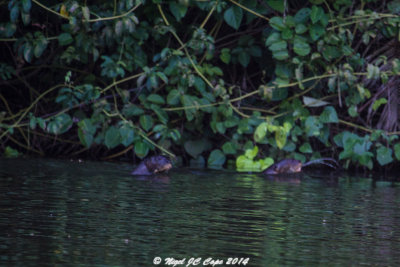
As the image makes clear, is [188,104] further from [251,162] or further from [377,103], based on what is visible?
[377,103]

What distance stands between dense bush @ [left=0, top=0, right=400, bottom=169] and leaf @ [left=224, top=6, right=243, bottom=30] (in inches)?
0.4

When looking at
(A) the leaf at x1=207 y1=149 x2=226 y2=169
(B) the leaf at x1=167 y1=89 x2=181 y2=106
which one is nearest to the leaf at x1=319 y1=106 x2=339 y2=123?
(A) the leaf at x1=207 y1=149 x2=226 y2=169

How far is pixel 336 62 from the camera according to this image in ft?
25.7

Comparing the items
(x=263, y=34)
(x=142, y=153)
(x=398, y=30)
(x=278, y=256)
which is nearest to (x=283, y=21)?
(x=263, y=34)

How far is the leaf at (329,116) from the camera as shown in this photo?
25.1ft

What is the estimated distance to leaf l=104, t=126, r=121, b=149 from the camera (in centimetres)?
756

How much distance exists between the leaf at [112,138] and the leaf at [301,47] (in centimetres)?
185

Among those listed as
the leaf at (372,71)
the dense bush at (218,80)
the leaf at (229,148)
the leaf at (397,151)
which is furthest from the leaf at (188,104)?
the leaf at (397,151)

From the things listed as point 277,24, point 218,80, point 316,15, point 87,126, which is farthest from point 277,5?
point 87,126

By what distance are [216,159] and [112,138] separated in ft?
3.49

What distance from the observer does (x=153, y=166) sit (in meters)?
6.46

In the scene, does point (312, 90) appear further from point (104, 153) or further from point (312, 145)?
point (104, 153)

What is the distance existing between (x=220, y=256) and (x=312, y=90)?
5.33 metres

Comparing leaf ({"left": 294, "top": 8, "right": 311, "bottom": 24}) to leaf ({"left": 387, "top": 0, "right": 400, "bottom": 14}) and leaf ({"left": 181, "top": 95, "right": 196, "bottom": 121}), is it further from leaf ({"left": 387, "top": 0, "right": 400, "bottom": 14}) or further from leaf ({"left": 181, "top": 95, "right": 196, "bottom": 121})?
leaf ({"left": 181, "top": 95, "right": 196, "bottom": 121})
